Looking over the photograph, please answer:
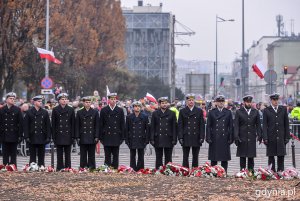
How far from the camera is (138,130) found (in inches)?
802

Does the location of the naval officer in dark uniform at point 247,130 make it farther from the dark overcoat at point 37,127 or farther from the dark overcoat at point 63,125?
the dark overcoat at point 37,127

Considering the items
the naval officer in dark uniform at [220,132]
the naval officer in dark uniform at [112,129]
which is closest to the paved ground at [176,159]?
the naval officer in dark uniform at [220,132]

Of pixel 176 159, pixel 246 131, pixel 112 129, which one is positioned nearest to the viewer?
pixel 246 131

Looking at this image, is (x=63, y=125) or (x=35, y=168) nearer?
(x=35, y=168)

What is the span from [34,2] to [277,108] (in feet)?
97.0

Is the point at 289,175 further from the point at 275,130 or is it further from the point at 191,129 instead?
→ the point at 191,129

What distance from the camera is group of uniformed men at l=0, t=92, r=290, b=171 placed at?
1928cm

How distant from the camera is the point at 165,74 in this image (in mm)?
138875

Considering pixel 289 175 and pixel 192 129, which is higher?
pixel 192 129

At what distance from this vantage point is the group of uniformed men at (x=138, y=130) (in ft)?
63.3

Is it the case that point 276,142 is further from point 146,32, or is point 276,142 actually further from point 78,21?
point 146,32

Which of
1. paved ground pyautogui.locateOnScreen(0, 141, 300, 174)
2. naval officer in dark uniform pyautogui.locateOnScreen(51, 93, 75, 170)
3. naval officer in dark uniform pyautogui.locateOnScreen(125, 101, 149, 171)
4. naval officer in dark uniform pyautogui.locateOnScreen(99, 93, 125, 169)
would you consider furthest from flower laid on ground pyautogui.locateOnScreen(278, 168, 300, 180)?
naval officer in dark uniform pyautogui.locateOnScreen(51, 93, 75, 170)

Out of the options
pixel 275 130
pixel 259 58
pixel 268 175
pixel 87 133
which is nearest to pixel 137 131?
pixel 87 133

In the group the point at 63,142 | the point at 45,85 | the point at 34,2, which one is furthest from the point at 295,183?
the point at 34,2
